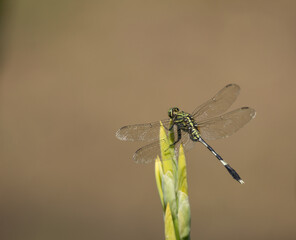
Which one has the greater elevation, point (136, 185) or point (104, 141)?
point (104, 141)

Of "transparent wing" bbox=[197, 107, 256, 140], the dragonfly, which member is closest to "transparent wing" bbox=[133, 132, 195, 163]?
the dragonfly

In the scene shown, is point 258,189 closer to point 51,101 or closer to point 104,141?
point 104,141

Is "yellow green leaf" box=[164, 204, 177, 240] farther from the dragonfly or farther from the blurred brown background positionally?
the blurred brown background

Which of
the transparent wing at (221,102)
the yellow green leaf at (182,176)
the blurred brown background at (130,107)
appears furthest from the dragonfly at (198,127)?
the blurred brown background at (130,107)

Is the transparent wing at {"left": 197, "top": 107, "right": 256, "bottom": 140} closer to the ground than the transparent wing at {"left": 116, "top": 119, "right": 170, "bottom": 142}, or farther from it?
closer to the ground

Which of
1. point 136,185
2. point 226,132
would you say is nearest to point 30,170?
point 136,185

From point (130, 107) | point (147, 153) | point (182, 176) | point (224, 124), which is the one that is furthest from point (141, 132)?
point (130, 107)

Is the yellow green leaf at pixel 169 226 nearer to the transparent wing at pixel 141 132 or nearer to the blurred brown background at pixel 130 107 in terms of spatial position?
the transparent wing at pixel 141 132

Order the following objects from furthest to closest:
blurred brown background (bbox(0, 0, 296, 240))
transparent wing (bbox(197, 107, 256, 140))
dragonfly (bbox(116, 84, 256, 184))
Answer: blurred brown background (bbox(0, 0, 296, 240)) → transparent wing (bbox(197, 107, 256, 140)) → dragonfly (bbox(116, 84, 256, 184))
